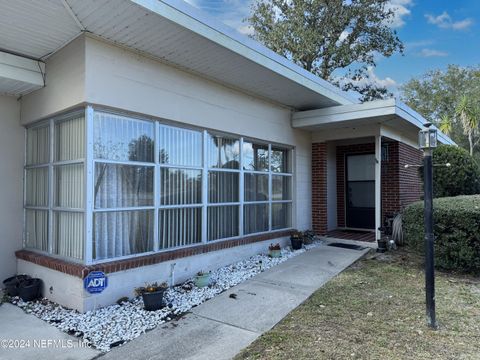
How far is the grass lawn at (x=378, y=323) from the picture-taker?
130 inches

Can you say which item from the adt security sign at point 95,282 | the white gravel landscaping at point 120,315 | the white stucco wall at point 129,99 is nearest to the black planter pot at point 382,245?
the white stucco wall at point 129,99

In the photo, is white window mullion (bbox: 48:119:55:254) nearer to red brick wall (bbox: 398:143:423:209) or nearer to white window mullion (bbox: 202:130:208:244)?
white window mullion (bbox: 202:130:208:244)

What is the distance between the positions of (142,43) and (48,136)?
2076mm

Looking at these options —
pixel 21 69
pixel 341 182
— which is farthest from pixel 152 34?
pixel 341 182

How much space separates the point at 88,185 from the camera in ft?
14.5

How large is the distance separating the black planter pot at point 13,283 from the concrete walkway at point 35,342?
0.65 metres

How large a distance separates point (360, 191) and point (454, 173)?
2405mm

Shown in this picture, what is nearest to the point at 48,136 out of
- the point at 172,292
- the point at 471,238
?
the point at 172,292

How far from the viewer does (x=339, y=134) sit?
28.0ft

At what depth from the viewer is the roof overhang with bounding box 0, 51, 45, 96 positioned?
471 centimetres

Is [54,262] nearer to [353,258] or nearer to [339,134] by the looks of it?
[353,258]

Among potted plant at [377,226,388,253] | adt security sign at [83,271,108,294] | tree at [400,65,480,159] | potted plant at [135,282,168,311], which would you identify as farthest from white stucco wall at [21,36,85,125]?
tree at [400,65,480,159]

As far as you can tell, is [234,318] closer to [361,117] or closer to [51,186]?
[51,186]

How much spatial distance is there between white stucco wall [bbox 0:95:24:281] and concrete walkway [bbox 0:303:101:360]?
1.37m
